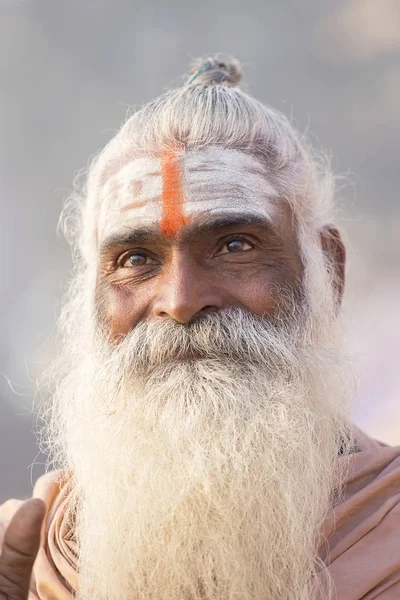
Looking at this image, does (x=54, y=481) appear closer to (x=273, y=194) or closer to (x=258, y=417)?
(x=258, y=417)

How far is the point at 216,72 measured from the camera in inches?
106

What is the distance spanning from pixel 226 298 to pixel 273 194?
48 cm

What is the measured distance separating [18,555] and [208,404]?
655 mm

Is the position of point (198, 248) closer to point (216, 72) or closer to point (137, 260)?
point (137, 260)

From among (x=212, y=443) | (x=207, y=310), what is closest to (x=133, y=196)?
(x=207, y=310)

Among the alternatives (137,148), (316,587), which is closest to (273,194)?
(137,148)

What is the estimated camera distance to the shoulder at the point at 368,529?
1673 mm

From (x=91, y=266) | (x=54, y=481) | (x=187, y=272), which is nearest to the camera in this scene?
(x=187, y=272)

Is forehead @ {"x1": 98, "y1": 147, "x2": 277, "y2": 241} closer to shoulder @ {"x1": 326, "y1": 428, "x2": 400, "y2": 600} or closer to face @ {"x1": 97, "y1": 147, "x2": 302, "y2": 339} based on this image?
face @ {"x1": 97, "y1": 147, "x2": 302, "y2": 339}

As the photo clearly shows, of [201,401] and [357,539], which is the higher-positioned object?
[201,401]

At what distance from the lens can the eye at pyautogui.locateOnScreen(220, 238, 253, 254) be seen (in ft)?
6.69

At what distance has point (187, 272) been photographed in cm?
193

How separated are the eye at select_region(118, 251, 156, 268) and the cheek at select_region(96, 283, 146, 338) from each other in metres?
0.10

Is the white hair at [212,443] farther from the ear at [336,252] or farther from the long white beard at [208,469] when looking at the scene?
the ear at [336,252]
